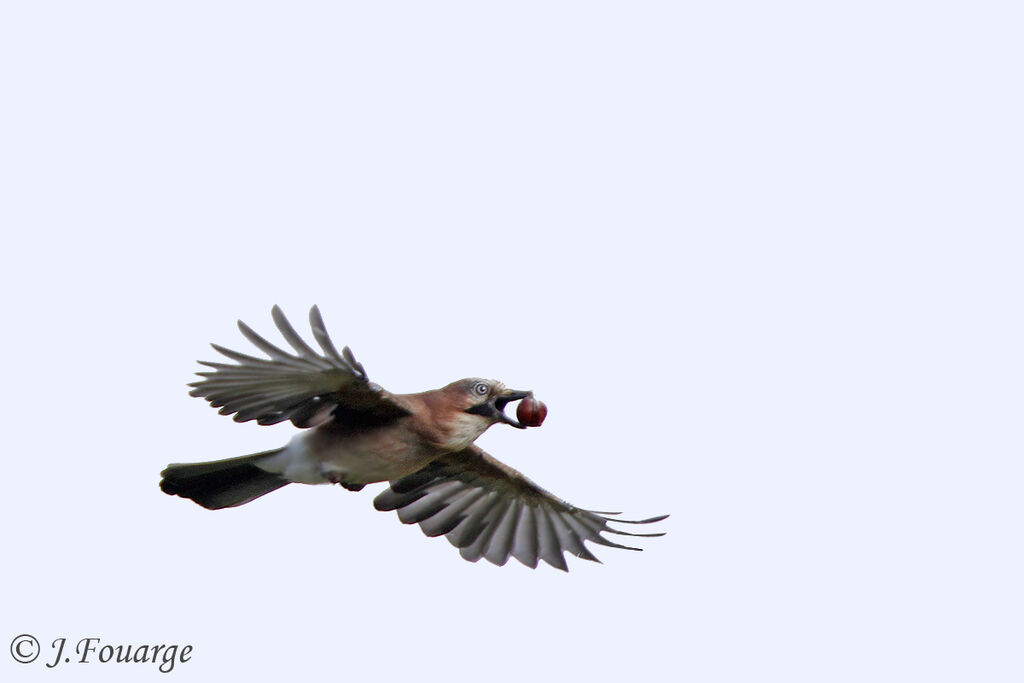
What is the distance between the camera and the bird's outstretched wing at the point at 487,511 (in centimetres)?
1019

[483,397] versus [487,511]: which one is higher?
[483,397]

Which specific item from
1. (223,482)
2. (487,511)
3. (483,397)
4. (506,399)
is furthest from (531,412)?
(223,482)

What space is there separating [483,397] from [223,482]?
6.29 feet

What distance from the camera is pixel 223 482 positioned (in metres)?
9.48

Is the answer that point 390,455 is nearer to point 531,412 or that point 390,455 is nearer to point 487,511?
point 531,412

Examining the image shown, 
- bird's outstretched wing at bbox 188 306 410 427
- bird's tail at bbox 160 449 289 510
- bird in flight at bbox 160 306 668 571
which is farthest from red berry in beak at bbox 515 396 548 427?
bird's tail at bbox 160 449 289 510

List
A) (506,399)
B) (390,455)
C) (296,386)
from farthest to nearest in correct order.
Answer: (506,399) → (390,455) → (296,386)

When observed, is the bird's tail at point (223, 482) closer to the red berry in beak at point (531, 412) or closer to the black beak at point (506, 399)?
the black beak at point (506, 399)

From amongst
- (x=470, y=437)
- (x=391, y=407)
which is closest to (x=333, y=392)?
(x=391, y=407)

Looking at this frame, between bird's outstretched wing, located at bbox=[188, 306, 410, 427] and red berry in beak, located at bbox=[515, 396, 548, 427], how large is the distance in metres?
0.81

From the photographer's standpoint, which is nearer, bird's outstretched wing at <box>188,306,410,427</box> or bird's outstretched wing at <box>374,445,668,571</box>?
bird's outstretched wing at <box>188,306,410,427</box>

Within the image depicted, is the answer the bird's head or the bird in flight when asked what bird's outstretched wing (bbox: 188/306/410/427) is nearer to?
the bird in flight

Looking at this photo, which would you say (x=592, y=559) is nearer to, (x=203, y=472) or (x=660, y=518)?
(x=660, y=518)

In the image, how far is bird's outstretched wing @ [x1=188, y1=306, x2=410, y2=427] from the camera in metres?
8.12
